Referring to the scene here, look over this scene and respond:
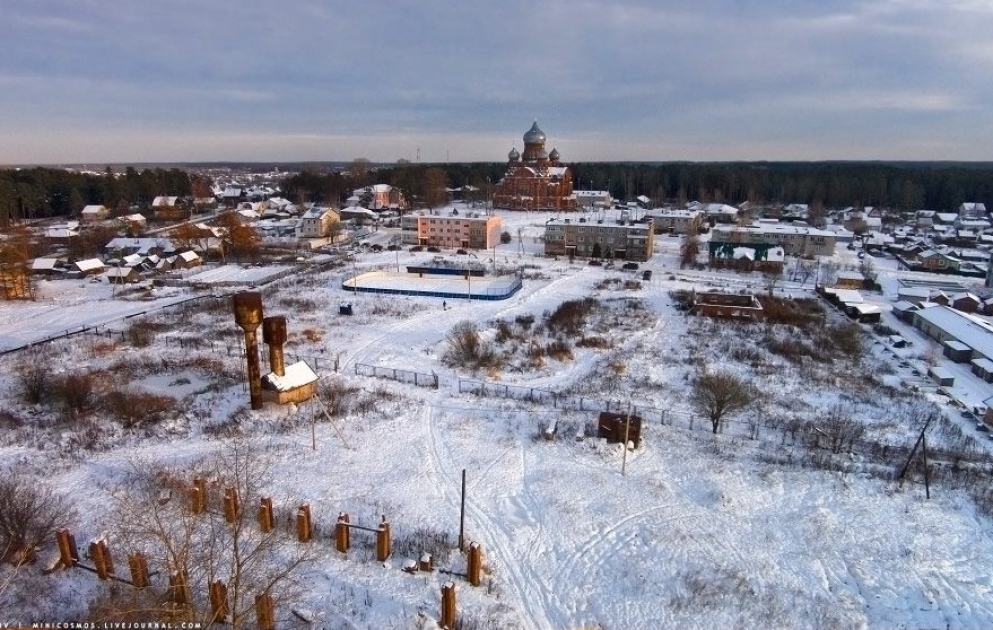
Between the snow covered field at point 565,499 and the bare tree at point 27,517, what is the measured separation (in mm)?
444

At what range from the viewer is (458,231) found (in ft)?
152

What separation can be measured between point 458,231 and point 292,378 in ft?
102

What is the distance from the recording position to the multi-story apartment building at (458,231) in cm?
4569

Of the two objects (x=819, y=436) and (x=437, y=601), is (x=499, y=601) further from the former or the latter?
(x=819, y=436)

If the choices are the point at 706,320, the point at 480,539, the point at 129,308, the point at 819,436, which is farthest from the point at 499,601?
the point at 129,308

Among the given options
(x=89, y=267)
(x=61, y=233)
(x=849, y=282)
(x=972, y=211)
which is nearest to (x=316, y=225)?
(x=89, y=267)

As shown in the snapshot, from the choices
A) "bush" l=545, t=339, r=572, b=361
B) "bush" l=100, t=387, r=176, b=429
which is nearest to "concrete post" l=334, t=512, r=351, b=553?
"bush" l=100, t=387, r=176, b=429

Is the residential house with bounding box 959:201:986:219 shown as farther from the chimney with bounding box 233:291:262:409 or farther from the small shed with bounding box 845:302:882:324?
the chimney with bounding box 233:291:262:409

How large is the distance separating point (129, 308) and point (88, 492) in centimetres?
1913

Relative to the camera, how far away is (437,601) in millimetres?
9141

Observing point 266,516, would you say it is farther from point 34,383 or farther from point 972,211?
point 972,211

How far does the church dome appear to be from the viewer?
70375mm

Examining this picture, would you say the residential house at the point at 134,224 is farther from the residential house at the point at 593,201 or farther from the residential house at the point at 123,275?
the residential house at the point at 593,201

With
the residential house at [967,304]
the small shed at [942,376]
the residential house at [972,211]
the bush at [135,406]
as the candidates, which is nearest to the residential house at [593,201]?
the residential house at [972,211]
